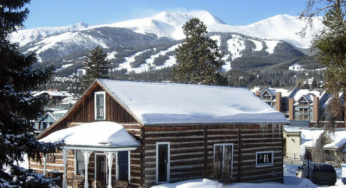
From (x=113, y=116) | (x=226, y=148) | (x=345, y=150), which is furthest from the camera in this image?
(x=345, y=150)

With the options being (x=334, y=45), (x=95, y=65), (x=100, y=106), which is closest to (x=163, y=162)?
(x=100, y=106)

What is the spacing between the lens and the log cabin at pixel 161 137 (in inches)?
863

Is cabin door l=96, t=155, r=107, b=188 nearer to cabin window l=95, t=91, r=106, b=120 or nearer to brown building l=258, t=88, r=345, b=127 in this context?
cabin window l=95, t=91, r=106, b=120

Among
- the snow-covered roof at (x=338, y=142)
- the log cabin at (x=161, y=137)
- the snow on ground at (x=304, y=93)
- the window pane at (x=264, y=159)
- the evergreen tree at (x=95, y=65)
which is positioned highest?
the evergreen tree at (x=95, y=65)

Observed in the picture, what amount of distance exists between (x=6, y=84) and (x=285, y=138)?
50.0 m

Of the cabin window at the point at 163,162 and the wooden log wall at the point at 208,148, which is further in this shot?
the cabin window at the point at 163,162

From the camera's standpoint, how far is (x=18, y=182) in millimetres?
12188

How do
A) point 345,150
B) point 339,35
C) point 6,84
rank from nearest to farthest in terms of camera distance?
point 6,84, point 339,35, point 345,150

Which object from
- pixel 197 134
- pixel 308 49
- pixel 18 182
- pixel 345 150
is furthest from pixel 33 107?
pixel 345 150

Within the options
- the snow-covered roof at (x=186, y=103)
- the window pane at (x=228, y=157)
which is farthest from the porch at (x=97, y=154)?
the window pane at (x=228, y=157)

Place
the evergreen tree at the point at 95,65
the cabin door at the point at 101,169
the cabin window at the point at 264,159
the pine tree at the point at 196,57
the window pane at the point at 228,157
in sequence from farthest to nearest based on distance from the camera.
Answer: the evergreen tree at the point at 95,65
the pine tree at the point at 196,57
the cabin window at the point at 264,159
the window pane at the point at 228,157
the cabin door at the point at 101,169

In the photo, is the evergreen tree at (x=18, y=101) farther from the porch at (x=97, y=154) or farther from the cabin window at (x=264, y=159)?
the cabin window at (x=264, y=159)

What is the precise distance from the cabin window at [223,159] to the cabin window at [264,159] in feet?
8.54

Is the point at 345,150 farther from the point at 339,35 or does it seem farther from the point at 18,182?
the point at 18,182
